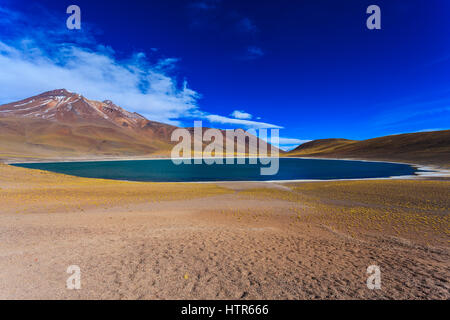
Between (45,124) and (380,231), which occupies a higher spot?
(45,124)

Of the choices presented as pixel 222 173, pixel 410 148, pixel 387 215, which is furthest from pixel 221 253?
pixel 410 148

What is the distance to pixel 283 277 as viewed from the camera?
204 inches

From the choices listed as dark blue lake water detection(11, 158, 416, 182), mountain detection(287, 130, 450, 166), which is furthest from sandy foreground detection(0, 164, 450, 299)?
mountain detection(287, 130, 450, 166)

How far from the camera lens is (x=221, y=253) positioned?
257 inches

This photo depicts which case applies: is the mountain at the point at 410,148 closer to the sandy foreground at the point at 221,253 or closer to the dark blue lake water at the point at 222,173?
the dark blue lake water at the point at 222,173

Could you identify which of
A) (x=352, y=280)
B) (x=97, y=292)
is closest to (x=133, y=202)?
(x=97, y=292)

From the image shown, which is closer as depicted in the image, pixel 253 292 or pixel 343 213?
pixel 253 292

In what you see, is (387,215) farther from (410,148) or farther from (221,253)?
(410,148)

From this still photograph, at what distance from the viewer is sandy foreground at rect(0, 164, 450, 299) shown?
4641mm

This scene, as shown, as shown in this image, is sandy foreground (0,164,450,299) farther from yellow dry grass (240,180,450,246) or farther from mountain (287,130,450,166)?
mountain (287,130,450,166)

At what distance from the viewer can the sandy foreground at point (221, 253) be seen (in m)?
4.64

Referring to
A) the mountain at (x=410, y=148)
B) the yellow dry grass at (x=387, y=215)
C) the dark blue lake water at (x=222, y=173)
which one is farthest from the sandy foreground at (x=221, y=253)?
the mountain at (x=410, y=148)
